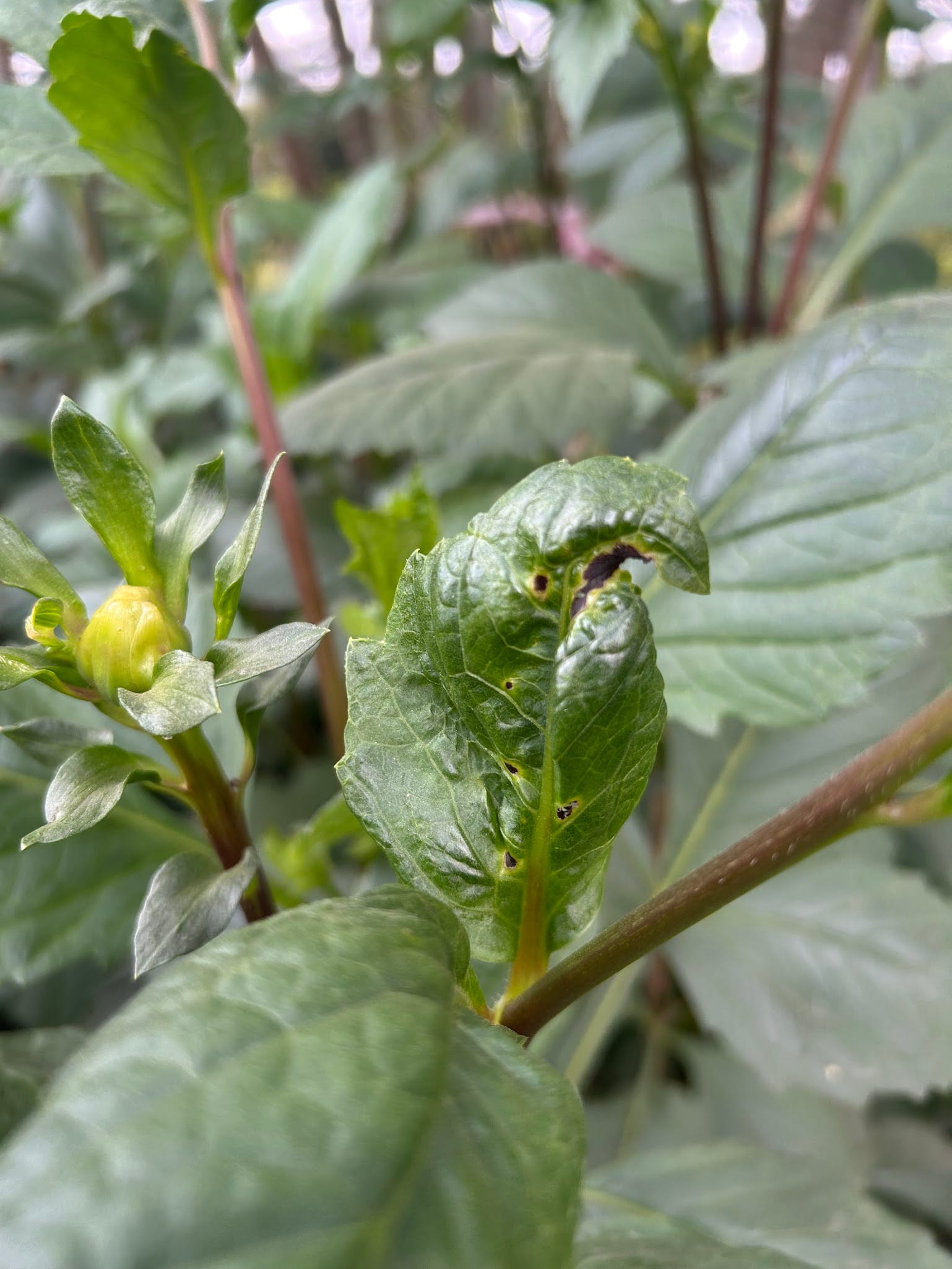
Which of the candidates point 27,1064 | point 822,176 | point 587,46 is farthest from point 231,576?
point 822,176

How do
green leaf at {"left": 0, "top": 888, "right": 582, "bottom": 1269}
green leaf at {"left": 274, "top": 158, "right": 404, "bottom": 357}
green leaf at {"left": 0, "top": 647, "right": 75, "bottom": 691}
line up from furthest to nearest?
green leaf at {"left": 274, "top": 158, "right": 404, "bottom": 357}
green leaf at {"left": 0, "top": 647, "right": 75, "bottom": 691}
green leaf at {"left": 0, "top": 888, "right": 582, "bottom": 1269}

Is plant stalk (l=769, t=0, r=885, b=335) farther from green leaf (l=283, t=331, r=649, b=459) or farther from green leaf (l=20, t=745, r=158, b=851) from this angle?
green leaf (l=20, t=745, r=158, b=851)

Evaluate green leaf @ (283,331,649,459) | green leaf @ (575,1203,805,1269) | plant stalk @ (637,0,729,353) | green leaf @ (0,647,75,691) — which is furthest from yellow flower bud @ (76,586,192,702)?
plant stalk @ (637,0,729,353)

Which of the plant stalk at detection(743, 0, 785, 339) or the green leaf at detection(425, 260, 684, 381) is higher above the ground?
the plant stalk at detection(743, 0, 785, 339)

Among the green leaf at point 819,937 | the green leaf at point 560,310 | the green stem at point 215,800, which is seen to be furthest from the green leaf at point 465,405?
the green stem at point 215,800

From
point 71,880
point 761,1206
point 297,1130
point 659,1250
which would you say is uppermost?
point 297,1130

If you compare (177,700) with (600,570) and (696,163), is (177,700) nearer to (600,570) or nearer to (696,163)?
(600,570)
